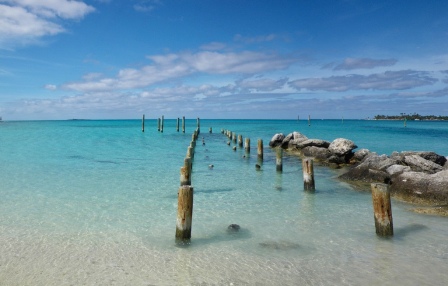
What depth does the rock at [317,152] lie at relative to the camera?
21.0 metres

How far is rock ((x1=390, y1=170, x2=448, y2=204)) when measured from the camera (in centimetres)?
1073

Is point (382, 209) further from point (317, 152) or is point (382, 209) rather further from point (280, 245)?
point (317, 152)

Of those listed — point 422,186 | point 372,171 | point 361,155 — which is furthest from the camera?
point 361,155

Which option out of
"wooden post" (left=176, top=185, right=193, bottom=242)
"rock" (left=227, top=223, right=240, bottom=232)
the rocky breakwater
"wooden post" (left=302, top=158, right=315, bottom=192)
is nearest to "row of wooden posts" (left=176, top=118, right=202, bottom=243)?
"wooden post" (left=176, top=185, right=193, bottom=242)

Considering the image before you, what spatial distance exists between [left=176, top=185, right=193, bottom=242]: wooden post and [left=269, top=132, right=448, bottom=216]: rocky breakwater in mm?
6964

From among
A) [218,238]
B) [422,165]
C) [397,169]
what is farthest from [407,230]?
[422,165]

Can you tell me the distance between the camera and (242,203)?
11188 mm

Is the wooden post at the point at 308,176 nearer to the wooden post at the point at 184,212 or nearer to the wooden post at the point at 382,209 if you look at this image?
the wooden post at the point at 382,209

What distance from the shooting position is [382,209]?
791cm

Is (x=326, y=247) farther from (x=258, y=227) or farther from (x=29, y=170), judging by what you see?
(x=29, y=170)

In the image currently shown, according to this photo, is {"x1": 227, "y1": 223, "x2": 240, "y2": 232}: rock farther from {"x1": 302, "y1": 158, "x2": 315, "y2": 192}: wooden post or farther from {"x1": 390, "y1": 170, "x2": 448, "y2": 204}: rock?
{"x1": 390, "y1": 170, "x2": 448, "y2": 204}: rock

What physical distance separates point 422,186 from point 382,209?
433 centimetres

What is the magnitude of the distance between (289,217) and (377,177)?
594 cm

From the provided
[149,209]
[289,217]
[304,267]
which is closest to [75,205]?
[149,209]
